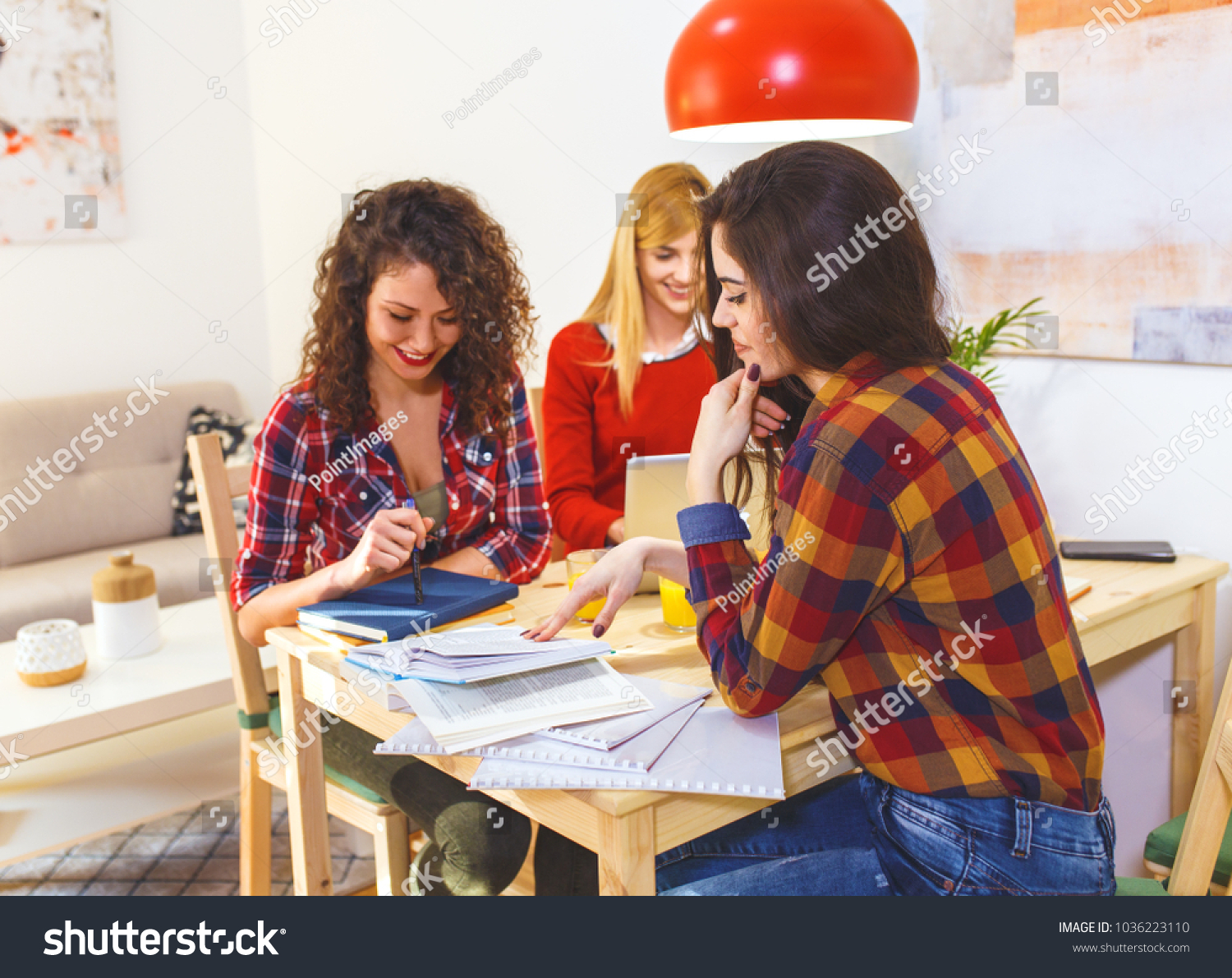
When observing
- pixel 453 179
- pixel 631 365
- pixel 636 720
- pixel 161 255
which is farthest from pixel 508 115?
pixel 636 720

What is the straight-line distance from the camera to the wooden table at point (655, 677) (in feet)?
3.17

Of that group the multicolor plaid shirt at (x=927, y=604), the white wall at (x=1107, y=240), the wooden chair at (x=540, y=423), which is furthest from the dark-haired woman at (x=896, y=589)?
the wooden chair at (x=540, y=423)

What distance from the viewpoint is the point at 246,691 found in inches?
70.2

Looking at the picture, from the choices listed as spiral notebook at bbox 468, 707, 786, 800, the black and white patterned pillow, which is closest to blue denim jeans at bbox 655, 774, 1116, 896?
spiral notebook at bbox 468, 707, 786, 800

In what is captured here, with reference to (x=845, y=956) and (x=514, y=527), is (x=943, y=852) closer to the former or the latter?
(x=845, y=956)

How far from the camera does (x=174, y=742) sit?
251 cm

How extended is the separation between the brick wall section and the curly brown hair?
1.08 metres

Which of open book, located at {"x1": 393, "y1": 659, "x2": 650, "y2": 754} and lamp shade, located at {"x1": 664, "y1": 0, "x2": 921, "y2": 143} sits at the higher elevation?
lamp shade, located at {"x1": 664, "y1": 0, "x2": 921, "y2": 143}

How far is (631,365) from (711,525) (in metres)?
1.05

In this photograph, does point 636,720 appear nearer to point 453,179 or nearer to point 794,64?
point 794,64

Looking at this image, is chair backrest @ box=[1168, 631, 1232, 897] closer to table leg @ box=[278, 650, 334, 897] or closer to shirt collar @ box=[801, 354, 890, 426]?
shirt collar @ box=[801, 354, 890, 426]

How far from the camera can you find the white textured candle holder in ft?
6.78

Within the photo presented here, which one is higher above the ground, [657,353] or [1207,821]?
[657,353]

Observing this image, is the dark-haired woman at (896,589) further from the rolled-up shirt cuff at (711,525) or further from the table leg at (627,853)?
the table leg at (627,853)
